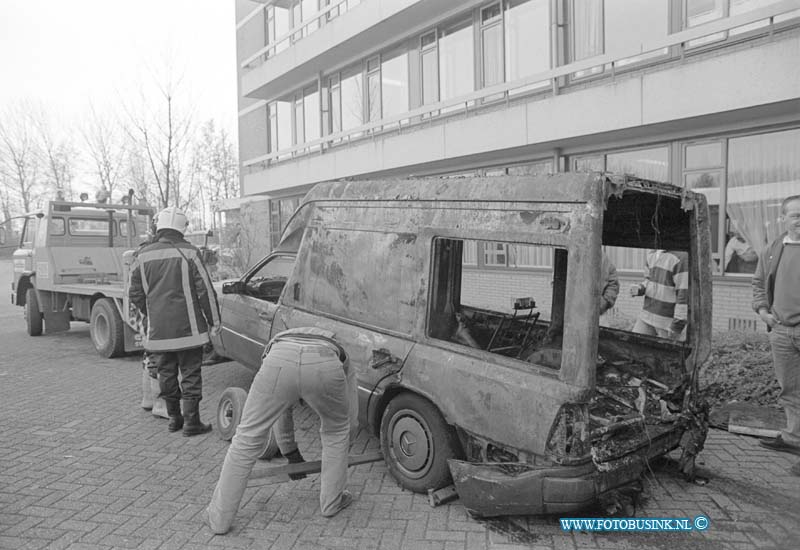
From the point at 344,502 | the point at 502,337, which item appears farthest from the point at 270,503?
the point at 502,337

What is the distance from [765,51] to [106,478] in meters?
8.95

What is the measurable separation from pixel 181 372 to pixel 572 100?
7982mm

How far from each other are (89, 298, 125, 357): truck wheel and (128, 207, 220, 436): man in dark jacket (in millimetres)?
3418

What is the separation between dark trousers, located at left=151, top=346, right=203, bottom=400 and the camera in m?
4.96

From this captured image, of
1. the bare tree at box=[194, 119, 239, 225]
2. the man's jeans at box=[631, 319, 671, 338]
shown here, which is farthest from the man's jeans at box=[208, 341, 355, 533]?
the bare tree at box=[194, 119, 239, 225]

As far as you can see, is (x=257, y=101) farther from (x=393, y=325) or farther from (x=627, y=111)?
(x=393, y=325)

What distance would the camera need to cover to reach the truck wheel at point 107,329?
26.4ft

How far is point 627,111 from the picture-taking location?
921cm

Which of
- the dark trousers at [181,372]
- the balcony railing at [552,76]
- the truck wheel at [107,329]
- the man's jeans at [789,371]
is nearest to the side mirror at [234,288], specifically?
the dark trousers at [181,372]

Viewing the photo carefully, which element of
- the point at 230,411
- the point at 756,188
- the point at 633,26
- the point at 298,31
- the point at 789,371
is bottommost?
the point at 230,411

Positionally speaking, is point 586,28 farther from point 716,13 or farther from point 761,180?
point 761,180

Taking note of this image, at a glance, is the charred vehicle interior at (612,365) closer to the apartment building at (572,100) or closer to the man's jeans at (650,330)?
the man's jeans at (650,330)

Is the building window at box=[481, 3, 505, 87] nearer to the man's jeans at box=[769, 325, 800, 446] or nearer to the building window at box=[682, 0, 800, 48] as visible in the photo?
the building window at box=[682, 0, 800, 48]

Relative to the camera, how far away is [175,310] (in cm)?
485
